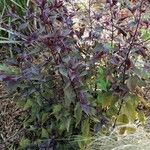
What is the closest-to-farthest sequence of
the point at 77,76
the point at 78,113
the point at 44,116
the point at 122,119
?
the point at 77,76
the point at 78,113
the point at 44,116
the point at 122,119

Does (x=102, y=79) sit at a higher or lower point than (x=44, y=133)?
higher

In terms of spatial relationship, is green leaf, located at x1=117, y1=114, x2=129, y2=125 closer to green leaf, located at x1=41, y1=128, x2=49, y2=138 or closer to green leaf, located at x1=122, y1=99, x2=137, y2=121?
green leaf, located at x1=122, y1=99, x2=137, y2=121

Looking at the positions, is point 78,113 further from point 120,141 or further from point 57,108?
point 120,141

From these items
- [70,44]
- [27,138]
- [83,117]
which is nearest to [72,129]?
[83,117]

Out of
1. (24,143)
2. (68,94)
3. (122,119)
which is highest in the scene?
(68,94)

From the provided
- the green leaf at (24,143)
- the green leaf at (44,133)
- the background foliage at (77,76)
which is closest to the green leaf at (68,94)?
the background foliage at (77,76)

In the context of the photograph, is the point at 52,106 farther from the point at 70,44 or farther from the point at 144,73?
the point at 144,73

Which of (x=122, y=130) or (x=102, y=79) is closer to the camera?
(x=102, y=79)

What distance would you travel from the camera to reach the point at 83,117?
236cm

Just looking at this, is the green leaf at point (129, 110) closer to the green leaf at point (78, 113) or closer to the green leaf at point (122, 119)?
the green leaf at point (122, 119)

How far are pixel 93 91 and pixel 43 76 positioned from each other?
319mm

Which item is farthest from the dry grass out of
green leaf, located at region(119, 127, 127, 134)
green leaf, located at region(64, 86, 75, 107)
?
green leaf, located at region(64, 86, 75, 107)

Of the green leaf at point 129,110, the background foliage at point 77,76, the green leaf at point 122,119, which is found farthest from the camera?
the green leaf at point 122,119

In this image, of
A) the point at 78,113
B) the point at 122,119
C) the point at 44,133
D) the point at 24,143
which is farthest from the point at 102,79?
the point at 24,143
